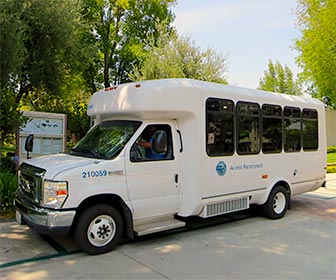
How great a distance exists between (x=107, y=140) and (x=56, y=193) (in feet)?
4.47

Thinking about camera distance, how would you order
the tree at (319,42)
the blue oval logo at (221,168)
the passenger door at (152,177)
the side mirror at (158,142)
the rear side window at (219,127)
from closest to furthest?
1. the passenger door at (152,177)
2. the side mirror at (158,142)
3. the rear side window at (219,127)
4. the blue oval logo at (221,168)
5. the tree at (319,42)

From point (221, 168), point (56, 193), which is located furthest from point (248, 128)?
point (56, 193)

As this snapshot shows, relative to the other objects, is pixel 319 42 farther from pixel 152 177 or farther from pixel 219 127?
pixel 152 177

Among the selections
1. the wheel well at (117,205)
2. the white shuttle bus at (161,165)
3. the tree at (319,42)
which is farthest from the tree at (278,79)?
the wheel well at (117,205)

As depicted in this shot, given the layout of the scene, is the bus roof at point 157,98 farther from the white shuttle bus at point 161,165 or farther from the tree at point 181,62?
the tree at point 181,62

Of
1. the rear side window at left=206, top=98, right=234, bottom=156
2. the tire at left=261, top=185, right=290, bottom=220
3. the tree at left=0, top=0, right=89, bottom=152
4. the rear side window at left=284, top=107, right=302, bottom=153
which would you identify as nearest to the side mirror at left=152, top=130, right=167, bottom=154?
the rear side window at left=206, top=98, right=234, bottom=156

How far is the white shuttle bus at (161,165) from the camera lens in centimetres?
510

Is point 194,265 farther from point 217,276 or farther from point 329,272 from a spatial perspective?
point 329,272

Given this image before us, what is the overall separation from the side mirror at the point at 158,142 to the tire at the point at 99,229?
1.17 meters

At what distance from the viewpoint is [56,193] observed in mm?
4871

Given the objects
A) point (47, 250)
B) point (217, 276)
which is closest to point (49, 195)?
point (47, 250)

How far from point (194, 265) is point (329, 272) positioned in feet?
5.97

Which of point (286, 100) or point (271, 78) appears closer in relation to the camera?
point (286, 100)

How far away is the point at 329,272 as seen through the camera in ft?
15.5
